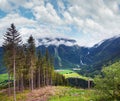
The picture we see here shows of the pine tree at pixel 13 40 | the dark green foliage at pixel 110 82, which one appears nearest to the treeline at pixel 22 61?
the pine tree at pixel 13 40

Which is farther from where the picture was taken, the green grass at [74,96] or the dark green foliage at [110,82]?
the green grass at [74,96]

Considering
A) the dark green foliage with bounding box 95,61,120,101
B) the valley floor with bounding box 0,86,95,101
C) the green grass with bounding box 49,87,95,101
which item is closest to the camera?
the dark green foliage with bounding box 95,61,120,101

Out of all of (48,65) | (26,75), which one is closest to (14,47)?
(26,75)

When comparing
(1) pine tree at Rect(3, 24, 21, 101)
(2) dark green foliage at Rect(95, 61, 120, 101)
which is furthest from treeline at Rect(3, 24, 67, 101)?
(2) dark green foliage at Rect(95, 61, 120, 101)

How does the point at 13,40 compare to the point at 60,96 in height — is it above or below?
above

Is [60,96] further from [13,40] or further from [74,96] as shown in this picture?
[13,40]

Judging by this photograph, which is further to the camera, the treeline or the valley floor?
the treeline

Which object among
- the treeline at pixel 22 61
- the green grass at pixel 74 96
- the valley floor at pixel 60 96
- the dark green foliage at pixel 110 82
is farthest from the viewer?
the treeline at pixel 22 61

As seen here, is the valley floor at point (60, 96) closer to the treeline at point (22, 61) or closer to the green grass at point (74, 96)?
the green grass at point (74, 96)

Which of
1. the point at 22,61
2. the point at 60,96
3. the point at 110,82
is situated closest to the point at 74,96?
the point at 60,96

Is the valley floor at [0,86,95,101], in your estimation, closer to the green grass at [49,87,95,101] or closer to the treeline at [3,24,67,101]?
the green grass at [49,87,95,101]

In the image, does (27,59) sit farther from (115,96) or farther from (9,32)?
(115,96)

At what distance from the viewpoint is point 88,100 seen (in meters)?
45.9

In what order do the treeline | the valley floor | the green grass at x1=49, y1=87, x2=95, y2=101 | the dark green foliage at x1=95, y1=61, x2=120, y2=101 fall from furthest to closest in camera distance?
the treeline < the valley floor < the green grass at x1=49, y1=87, x2=95, y2=101 < the dark green foliage at x1=95, y1=61, x2=120, y2=101
